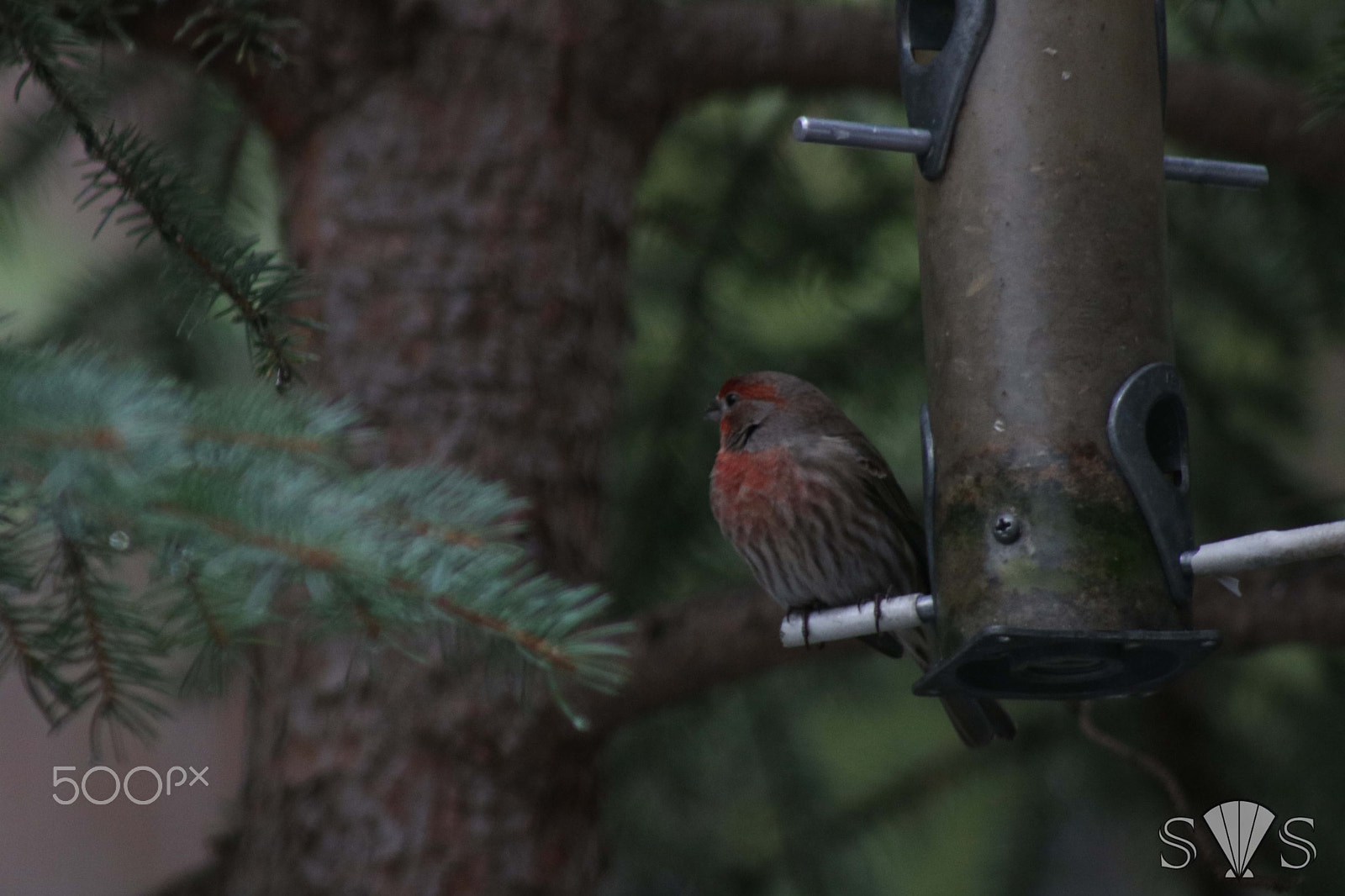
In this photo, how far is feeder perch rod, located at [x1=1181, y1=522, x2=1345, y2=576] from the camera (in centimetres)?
210

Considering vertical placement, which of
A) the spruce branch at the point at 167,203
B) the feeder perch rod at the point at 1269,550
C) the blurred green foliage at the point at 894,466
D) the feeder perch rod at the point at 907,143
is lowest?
the blurred green foliage at the point at 894,466

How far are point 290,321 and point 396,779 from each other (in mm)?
1529

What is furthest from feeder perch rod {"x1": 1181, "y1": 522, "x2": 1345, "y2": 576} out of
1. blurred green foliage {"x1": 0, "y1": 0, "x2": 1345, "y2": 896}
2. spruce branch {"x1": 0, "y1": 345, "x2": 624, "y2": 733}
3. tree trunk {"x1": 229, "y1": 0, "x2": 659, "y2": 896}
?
blurred green foliage {"x1": 0, "y1": 0, "x2": 1345, "y2": 896}

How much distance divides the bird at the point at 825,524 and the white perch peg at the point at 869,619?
1.96 feet

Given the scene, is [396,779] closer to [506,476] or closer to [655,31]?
[506,476]

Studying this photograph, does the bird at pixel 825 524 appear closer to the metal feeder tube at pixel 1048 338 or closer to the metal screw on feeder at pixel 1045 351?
the metal screw on feeder at pixel 1045 351

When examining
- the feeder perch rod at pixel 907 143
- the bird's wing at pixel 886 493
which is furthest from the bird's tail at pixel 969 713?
the feeder perch rod at pixel 907 143

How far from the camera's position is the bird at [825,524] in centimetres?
359

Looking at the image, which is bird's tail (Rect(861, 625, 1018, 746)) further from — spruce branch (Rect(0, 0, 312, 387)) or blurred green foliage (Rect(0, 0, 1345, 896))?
spruce branch (Rect(0, 0, 312, 387))

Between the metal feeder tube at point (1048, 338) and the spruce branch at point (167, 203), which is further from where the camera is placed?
the metal feeder tube at point (1048, 338)

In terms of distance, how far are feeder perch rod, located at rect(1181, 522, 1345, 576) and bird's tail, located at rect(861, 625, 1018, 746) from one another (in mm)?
951

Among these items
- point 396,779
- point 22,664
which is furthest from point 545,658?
point 396,779

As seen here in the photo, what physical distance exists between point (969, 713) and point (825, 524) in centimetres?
54

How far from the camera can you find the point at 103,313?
4555 mm
